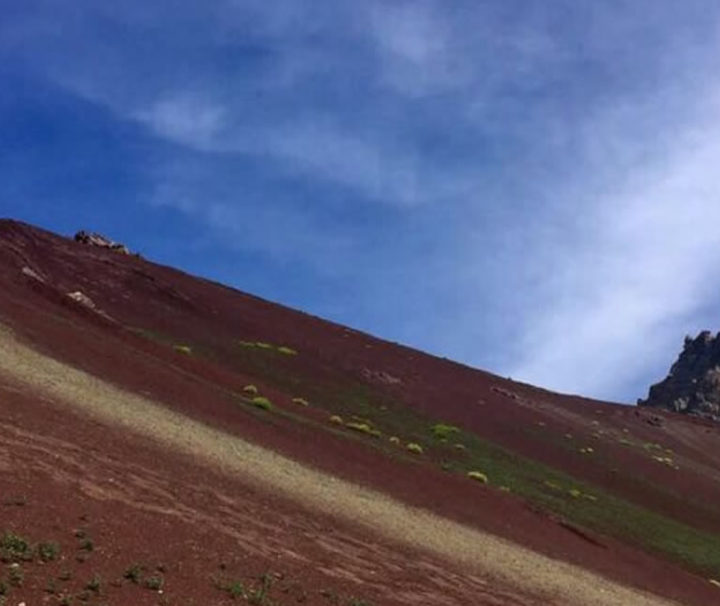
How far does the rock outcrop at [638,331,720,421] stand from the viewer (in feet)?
451

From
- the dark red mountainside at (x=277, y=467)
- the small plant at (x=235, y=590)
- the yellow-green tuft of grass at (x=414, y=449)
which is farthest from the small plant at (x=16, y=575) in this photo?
the yellow-green tuft of grass at (x=414, y=449)

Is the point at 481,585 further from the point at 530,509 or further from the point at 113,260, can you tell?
the point at 113,260

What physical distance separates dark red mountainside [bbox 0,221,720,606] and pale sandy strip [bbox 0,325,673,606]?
0.15 m

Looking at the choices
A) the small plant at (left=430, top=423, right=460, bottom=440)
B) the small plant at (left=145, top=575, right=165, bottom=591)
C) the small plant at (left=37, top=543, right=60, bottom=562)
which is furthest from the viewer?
the small plant at (left=430, top=423, right=460, bottom=440)

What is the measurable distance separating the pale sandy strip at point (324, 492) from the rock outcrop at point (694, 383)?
109 meters

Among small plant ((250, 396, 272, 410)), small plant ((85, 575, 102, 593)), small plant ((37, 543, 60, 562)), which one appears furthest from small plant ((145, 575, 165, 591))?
small plant ((250, 396, 272, 410))

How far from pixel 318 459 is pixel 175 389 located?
7.24m

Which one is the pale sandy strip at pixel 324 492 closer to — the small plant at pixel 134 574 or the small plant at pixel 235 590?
the small plant at pixel 235 590

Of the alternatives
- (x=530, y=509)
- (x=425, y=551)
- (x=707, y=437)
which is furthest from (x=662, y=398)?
(x=425, y=551)

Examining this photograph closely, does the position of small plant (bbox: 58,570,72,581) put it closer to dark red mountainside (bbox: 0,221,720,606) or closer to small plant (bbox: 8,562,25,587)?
dark red mountainside (bbox: 0,221,720,606)

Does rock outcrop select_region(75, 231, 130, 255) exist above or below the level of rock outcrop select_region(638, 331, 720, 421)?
below

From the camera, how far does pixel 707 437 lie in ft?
321


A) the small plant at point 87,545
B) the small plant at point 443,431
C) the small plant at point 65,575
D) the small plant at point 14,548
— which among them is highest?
the small plant at point 443,431

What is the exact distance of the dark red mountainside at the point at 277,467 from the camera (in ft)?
63.7
